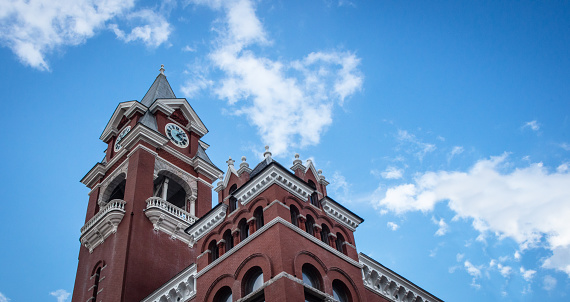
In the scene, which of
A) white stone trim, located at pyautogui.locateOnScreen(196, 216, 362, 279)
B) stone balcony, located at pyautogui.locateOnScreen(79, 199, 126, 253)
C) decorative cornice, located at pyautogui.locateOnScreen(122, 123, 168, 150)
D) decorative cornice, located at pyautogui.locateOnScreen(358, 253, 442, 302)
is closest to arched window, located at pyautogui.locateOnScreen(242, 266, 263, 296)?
white stone trim, located at pyautogui.locateOnScreen(196, 216, 362, 279)

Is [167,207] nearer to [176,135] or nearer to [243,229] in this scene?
[176,135]

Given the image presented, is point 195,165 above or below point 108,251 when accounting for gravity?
above

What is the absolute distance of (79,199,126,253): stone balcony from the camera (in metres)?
36.8

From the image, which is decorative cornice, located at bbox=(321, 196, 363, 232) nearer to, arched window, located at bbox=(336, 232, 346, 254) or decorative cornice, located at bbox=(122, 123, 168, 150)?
arched window, located at bbox=(336, 232, 346, 254)

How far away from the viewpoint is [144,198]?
38.6m

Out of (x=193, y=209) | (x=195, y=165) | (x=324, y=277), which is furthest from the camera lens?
(x=195, y=165)

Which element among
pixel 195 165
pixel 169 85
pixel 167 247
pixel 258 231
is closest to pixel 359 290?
pixel 258 231

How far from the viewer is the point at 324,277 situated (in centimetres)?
2447

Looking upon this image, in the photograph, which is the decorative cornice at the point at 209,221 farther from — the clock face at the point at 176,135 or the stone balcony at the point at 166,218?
the clock face at the point at 176,135

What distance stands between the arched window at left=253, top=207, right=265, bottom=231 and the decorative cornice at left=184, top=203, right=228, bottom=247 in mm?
2282

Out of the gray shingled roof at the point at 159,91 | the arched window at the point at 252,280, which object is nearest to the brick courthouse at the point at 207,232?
the arched window at the point at 252,280

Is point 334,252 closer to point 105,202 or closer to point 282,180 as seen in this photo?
point 282,180

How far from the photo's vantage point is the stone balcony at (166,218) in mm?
37375

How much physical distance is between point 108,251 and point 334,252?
55.8 feet
